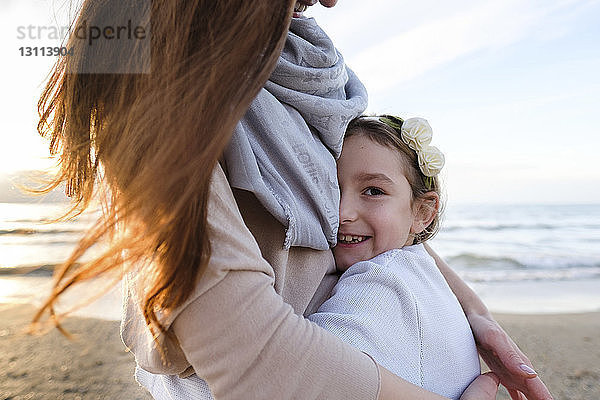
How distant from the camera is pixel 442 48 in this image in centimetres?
1606

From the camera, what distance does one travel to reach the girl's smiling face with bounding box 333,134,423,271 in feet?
4.90

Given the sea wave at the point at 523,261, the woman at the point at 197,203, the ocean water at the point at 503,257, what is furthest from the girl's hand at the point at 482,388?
the sea wave at the point at 523,261

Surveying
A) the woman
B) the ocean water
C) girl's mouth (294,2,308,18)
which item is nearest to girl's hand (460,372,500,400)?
the woman

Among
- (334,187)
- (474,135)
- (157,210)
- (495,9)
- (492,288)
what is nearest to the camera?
(157,210)

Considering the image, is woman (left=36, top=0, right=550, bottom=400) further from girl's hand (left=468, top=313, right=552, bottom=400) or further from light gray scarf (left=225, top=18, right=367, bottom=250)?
girl's hand (left=468, top=313, right=552, bottom=400)

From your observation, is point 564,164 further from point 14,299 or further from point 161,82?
point 161,82

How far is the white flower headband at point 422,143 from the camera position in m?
1.73

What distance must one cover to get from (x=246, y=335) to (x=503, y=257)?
389 inches

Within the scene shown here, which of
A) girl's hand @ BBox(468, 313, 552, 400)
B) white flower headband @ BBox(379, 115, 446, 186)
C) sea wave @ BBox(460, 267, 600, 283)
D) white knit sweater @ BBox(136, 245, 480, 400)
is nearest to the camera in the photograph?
white knit sweater @ BBox(136, 245, 480, 400)

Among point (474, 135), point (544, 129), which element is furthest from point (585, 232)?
point (544, 129)

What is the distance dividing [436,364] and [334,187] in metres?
0.44

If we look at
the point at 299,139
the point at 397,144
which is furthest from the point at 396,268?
the point at 397,144

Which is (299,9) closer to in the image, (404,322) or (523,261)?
(404,322)

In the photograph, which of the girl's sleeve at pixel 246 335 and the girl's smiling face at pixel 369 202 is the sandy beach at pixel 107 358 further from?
the girl's sleeve at pixel 246 335
